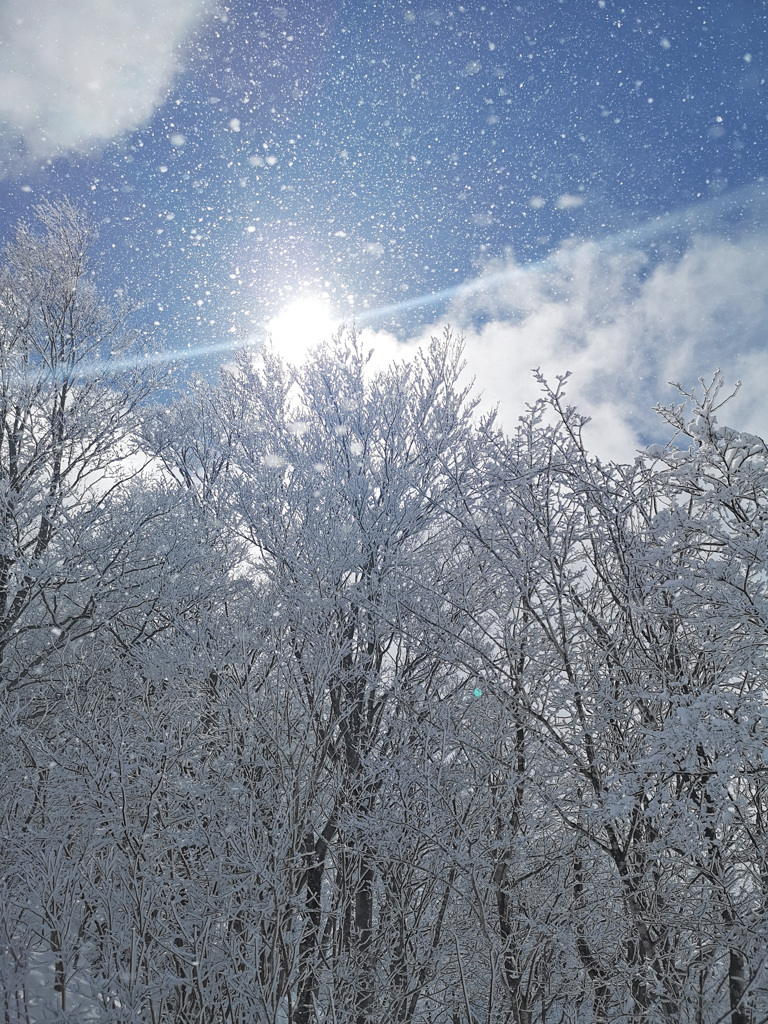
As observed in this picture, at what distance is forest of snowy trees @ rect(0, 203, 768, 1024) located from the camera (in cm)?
327

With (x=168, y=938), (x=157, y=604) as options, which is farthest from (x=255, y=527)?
(x=168, y=938)

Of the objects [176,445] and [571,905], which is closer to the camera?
[571,905]

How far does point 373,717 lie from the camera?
6.36m

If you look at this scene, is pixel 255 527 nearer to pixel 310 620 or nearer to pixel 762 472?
pixel 310 620

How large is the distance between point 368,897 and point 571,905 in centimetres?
285

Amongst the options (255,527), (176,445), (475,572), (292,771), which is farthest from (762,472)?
(176,445)

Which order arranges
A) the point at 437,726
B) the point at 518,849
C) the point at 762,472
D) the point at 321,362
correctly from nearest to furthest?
1. the point at 762,472
2. the point at 518,849
3. the point at 437,726
4. the point at 321,362

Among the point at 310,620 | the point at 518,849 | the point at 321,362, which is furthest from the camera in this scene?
the point at 321,362

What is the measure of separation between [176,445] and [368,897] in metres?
6.93

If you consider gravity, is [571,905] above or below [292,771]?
below

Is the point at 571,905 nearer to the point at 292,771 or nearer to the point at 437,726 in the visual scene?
the point at 437,726

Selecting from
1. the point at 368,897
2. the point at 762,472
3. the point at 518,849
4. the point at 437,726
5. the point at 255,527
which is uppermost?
the point at 255,527

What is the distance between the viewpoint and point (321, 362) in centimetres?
808

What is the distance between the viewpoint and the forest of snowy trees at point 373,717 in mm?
3270
